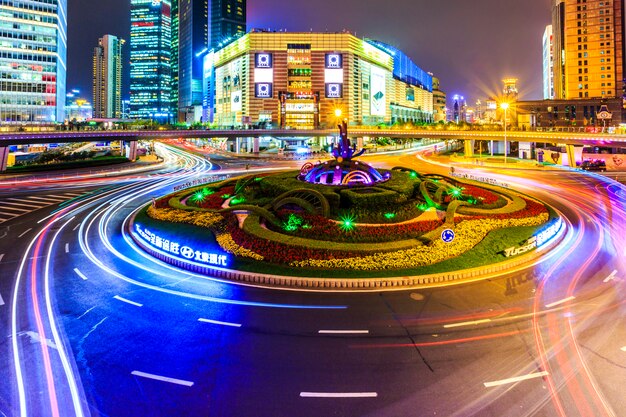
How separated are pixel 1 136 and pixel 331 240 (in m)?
65.2

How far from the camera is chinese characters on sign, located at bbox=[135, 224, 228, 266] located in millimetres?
22547

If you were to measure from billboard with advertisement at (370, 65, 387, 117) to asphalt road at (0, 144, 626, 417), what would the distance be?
162 metres

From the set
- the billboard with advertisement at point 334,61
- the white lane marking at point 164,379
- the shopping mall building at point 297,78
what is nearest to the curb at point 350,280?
the white lane marking at point 164,379

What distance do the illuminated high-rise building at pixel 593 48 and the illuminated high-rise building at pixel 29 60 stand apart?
16416 cm

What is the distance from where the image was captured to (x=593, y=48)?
134 meters

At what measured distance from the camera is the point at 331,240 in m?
25.4

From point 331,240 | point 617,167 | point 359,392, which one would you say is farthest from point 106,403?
point 617,167

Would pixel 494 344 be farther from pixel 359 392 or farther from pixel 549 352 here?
pixel 359 392

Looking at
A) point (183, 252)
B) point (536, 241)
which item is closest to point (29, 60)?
point (183, 252)

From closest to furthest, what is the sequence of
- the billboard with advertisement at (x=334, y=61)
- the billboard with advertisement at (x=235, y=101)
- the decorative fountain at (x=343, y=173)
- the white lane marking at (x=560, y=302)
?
the white lane marking at (x=560, y=302), the decorative fountain at (x=343, y=173), the billboard with advertisement at (x=334, y=61), the billboard with advertisement at (x=235, y=101)

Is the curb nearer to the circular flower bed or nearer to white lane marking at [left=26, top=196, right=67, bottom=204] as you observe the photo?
the circular flower bed

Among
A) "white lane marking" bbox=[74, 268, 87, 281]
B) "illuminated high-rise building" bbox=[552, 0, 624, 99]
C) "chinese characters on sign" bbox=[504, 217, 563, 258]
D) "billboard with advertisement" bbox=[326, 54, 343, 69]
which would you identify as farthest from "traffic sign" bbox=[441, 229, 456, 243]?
"billboard with advertisement" bbox=[326, 54, 343, 69]

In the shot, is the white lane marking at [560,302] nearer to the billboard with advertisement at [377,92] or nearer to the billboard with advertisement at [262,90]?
the billboard with advertisement at [262,90]

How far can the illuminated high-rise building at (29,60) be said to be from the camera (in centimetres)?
11256
